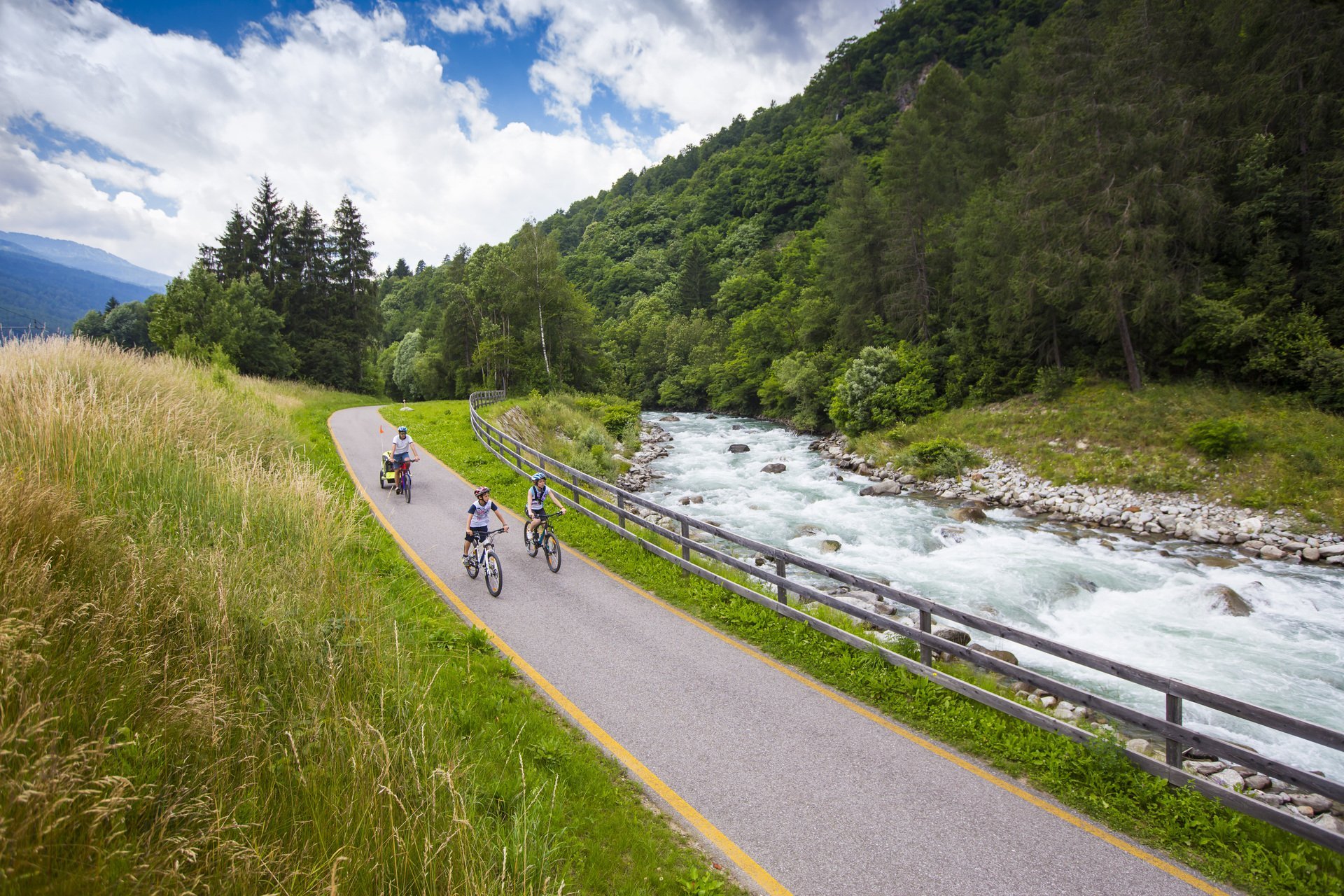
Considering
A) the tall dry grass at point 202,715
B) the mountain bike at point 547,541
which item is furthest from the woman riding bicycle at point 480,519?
the tall dry grass at point 202,715

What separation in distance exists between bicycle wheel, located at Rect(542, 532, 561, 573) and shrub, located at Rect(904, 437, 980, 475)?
20.0 meters

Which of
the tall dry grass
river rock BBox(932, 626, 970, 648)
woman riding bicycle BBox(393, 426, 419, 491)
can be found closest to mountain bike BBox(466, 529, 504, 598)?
the tall dry grass

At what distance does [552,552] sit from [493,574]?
152 centimetres

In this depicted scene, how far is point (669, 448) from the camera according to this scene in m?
35.2

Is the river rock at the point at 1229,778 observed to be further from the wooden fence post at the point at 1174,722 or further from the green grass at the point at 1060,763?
the green grass at the point at 1060,763

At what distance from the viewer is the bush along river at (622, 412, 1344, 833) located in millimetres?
9617

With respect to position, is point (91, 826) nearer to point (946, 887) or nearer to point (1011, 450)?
point (946, 887)

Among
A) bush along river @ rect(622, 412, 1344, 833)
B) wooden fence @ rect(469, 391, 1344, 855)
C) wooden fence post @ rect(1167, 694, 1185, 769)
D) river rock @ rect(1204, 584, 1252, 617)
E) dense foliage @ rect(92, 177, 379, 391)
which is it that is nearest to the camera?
wooden fence @ rect(469, 391, 1344, 855)

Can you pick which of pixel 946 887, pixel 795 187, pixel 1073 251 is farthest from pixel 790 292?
pixel 946 887

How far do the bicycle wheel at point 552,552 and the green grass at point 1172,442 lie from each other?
20.5 m

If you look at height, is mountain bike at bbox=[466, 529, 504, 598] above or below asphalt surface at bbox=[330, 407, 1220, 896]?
above

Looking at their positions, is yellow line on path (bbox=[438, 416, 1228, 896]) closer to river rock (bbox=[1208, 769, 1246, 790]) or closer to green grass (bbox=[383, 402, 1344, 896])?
green grass (bbox=[383, 402, 1344, 896])

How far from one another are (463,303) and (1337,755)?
53833 millimetres

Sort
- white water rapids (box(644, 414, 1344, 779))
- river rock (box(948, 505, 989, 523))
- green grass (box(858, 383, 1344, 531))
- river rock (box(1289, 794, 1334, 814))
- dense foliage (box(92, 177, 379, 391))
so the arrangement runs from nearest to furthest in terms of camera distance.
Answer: river rock (box(1289, 794, 1334, 814))
white water rapids (box(644, 414, 1344, 779))
green grass (box(858, 383, 1344, 531))
river rock (box(948, 505, 989, 523))
dense foliage (box(92, 177, 379, 391))
